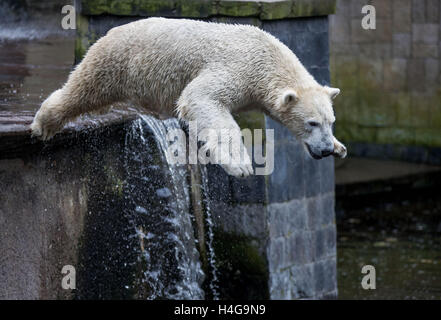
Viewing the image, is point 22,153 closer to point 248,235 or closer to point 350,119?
point 248,235

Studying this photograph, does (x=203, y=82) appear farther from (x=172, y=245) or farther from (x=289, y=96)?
(x=172, y=245)

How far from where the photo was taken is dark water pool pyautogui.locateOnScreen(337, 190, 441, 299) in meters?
7.36

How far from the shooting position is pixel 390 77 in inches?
444

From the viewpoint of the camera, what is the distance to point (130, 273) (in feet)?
19.2

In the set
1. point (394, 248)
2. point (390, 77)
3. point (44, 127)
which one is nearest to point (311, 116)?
point (44, 127)

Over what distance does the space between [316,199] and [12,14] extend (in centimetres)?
413

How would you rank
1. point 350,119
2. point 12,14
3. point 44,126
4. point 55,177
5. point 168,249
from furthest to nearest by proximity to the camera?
point 350,119, point 12,14, point 168,249, point 55,177, point 44,126

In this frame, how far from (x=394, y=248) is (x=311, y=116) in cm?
459

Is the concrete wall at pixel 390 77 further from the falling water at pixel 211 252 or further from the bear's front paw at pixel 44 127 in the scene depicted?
the bear's front paw at pixel 44 127

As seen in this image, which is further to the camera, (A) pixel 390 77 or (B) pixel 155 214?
(A) pixel 390 77

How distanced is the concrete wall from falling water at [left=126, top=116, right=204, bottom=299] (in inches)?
209

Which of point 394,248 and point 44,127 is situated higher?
point 44,127

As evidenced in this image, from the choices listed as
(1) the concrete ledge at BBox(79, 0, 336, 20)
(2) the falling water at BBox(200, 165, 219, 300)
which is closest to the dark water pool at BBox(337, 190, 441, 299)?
(2) the falling water at BBox(200, 165, 219, 300)
